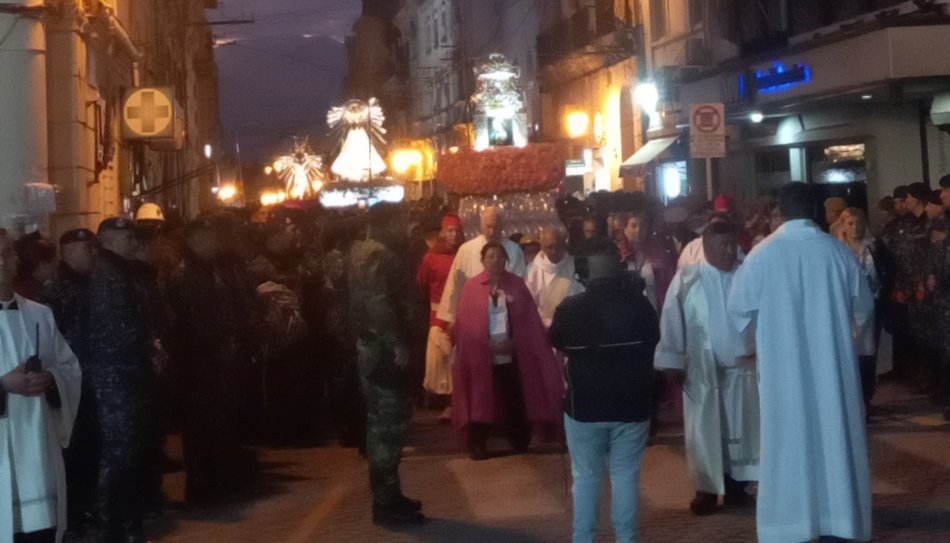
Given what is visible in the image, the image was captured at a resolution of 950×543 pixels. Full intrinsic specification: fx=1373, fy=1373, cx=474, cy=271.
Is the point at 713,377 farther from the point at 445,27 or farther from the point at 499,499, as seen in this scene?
the point at 445,27

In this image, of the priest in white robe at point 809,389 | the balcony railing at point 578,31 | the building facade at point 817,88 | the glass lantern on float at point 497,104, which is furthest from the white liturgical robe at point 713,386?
the balcony railing at point 578,31

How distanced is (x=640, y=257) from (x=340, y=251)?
8.89 feet

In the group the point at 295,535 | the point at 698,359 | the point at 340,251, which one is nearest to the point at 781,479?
the point at 698,359

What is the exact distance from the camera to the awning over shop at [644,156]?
1117 inches

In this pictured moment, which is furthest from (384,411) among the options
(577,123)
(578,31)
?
(578,31)

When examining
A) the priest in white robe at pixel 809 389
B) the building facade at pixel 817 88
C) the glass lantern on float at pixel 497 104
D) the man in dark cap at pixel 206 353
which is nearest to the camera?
the priest in white robe at pixel 809 389

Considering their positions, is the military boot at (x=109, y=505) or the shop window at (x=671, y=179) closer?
the military boot at (x=109, y=505)

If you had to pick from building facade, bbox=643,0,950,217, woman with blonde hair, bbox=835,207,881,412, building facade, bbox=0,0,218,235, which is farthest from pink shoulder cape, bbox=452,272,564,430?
building facade, bbox=643,0,950,217

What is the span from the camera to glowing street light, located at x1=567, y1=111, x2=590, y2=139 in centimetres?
3438

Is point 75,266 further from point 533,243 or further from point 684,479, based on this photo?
point 533,243

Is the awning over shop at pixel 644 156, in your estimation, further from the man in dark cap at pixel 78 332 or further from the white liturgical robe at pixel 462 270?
the man in dark cap at pixel 78 332

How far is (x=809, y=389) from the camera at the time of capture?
23.9 ft

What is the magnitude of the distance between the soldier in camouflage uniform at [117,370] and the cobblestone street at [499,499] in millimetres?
858

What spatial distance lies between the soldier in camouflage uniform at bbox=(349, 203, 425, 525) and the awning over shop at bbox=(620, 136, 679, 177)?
776 inches
